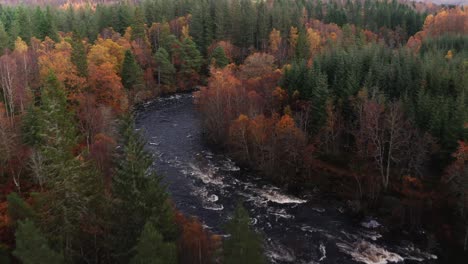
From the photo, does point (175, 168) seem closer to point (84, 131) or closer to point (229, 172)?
point (229, 172)

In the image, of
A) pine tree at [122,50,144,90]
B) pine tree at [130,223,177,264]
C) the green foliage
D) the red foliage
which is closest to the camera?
pine tree at [130,223,177,264]

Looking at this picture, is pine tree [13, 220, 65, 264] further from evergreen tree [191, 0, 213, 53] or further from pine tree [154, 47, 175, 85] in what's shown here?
evergreen tree [191, 0, 213, 53]

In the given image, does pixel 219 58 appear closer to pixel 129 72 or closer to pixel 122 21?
pixel 129 72

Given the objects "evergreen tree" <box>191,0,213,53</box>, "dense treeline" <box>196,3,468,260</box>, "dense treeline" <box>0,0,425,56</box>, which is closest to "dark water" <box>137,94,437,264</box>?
"dense treeline" <box>196,3,468,260</box>

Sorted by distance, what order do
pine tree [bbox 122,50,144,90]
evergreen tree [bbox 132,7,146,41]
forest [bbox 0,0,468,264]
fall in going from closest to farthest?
forest [bbox 0,0,468,264] < pine tree [bbox 122,50,144,90] < evergreen tree [bbox 132,7,146,41]

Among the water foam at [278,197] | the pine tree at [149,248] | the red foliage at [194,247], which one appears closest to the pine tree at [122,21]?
the water foam at [278,197]

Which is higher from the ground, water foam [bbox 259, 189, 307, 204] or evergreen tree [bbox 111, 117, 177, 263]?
evergreen tree [bbox 111, 117, 177, 263]

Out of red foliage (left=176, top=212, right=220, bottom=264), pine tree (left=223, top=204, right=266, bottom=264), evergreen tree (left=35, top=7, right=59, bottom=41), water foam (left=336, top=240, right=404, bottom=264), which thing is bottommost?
water foam (left=336, top=240, right=404, bottom=264)
